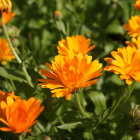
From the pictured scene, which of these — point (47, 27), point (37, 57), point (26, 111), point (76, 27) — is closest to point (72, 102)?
point (37, 57)

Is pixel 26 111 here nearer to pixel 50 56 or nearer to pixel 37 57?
pixel 37 57

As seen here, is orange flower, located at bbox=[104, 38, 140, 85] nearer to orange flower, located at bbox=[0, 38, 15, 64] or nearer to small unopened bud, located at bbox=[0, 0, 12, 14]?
small unopened bud, located at bbox=[0, 0, 12, 14]

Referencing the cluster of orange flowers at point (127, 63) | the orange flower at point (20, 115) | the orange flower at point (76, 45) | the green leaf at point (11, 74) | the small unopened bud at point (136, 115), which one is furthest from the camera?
the green leaf at point (11, 74)

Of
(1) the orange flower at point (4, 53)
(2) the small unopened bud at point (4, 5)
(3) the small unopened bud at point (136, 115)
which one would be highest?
(2) the small unopened bud at point (4, 5)

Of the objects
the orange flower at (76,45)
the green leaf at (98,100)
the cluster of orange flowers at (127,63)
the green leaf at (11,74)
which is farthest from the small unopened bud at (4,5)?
the green leaf at (98,100)

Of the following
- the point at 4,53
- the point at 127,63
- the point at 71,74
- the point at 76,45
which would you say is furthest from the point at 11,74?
the point at 127,63

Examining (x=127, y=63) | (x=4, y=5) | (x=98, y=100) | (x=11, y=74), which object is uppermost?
(x=4, y=5)

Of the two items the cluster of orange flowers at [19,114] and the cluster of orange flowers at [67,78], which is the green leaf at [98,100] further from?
Result: the cluster of orange flowers at [19,114]

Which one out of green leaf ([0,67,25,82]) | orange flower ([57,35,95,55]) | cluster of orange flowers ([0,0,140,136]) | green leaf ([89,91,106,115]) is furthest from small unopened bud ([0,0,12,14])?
green leaf ([89,91,106,115])

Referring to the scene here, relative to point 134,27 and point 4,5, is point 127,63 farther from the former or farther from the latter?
point 4,5
